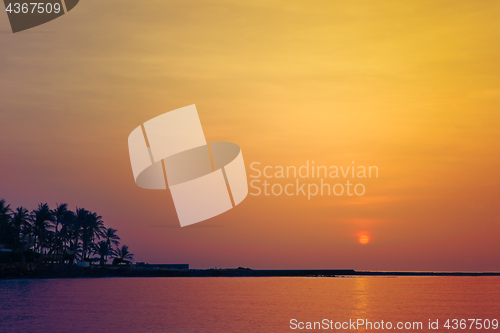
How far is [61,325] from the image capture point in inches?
1474

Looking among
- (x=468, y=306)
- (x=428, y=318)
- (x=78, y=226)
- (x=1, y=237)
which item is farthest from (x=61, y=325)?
(x=78, y=226)

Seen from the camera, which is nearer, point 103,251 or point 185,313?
point 185,313

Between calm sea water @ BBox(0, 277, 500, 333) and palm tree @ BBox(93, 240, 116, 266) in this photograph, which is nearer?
calm sea water @ BBox(0, 277, 500, 333)

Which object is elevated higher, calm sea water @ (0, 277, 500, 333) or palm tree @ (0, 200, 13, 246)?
palm tree @ (0, 200, 13, 246)

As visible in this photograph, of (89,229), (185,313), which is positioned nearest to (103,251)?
(89,229)

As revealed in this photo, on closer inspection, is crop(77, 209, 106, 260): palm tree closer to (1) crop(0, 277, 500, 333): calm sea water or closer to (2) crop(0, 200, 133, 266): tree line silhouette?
(2) crop(0, 200, 133, 266): tree line silhouette

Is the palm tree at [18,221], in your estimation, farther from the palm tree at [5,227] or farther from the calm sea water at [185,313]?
Result: the calm sea water at [185,313]

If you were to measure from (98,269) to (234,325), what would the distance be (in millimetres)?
88027

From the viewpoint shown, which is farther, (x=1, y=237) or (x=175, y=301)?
(x=1, y=237)

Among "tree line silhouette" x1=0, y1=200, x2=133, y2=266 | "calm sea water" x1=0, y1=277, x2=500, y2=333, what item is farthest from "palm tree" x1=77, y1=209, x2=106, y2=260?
"calm sea water" x1=0, y1=277, x2=500, y2=333

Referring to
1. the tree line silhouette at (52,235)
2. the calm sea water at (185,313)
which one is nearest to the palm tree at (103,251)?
the tree line silhouette at (52,235)

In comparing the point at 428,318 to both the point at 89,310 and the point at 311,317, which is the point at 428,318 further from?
the point at 89,310

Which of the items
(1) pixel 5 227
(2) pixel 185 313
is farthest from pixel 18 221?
(2) pixel 185 313

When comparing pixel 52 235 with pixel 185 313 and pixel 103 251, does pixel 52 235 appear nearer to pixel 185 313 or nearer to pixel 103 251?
pixel 103 251
